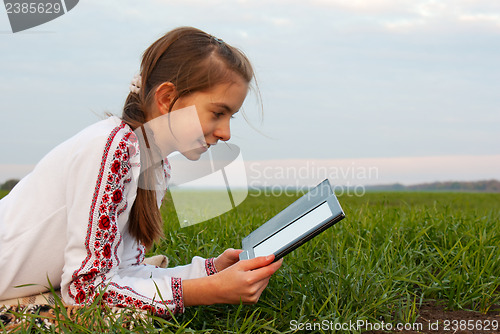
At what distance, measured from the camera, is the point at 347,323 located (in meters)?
1.92

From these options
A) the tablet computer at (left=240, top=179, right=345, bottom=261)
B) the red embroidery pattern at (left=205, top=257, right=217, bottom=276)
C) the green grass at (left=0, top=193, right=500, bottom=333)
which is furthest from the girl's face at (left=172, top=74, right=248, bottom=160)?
the green grass at (left=0, top=193, right=500, bottom=333)

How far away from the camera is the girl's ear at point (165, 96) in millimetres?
2053

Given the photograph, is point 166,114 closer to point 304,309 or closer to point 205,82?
point 205,82

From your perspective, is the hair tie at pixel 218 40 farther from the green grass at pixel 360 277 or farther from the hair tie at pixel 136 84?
the green grass at pixel 360 277

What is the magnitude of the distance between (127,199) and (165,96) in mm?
451

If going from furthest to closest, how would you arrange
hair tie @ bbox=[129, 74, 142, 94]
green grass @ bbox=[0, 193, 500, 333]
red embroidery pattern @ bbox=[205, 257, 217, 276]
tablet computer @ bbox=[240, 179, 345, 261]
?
1. red embroidery pattern @ bbox=[205, 257, 217, 276]
2. hair tie @ bbox=[129, 74, 142, 94]
3. green grass @ bbox=[0, 193, 500, 333]
4. tablet computer @ bbox=[240, 179, 345, 261]

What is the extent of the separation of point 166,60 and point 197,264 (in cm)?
92

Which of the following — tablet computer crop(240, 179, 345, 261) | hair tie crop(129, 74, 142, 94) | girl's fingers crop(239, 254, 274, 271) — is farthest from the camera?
hair tie crop(129, 74, 142, 94)

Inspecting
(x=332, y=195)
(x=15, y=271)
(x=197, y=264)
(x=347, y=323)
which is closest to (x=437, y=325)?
(x=347, y=323)

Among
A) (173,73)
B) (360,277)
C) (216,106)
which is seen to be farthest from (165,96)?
(360,277)

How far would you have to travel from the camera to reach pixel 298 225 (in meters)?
1.81

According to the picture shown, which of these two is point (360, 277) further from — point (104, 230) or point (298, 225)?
point (104, 230)

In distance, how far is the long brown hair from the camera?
6.69ft

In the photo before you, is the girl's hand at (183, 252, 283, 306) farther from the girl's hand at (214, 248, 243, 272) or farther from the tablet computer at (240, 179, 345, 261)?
the girl's hand at (214, 248, 243, 272)
